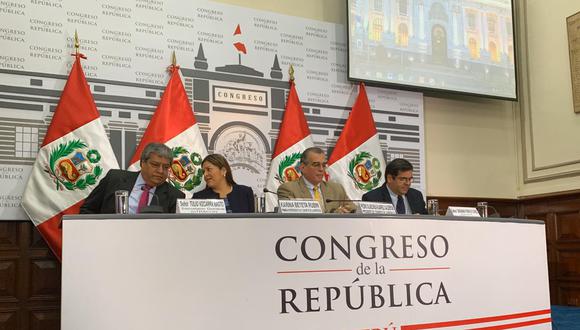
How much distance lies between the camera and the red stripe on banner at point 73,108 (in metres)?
3.98

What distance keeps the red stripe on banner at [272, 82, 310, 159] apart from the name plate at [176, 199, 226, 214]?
2380mm

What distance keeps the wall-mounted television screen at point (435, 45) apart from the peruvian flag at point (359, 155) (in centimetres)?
30

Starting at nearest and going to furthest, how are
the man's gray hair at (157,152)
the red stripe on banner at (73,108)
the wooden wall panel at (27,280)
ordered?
the man's gray hair at (157,152) < the wooden wall panel at (27,280) < the red stripe on banner at (73,108)

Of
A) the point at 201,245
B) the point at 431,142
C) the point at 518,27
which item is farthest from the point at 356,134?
the point at 201,245

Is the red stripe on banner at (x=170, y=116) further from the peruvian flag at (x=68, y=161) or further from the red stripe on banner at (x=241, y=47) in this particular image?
the red stripe on banner at (x=241, y=47)

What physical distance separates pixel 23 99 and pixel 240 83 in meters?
1.61

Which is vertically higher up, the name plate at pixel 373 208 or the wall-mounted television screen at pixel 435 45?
the wall-mounted television screen at pixel 435 45

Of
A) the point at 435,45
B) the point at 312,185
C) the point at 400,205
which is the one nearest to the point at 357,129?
the point at 435,45

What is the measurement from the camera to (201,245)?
7.26 ft

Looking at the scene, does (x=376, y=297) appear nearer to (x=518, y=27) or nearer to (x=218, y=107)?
(x=218, y=107)

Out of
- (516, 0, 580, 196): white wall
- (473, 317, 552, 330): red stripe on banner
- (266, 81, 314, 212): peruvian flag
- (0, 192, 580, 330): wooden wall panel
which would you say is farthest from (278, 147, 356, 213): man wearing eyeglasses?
→ (516, 0, 580, 196): white wall

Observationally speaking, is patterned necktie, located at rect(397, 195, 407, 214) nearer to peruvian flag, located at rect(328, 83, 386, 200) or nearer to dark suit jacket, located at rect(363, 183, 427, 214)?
dark suit jacket, located at rect(363, 183, 427, 214)

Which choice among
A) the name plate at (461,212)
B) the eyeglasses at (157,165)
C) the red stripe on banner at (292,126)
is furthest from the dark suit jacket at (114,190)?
the name plate at (461,212)

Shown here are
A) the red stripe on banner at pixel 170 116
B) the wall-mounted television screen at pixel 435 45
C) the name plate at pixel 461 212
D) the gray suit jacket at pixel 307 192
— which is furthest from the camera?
the wall-mounted television screen at pixel 435 45
